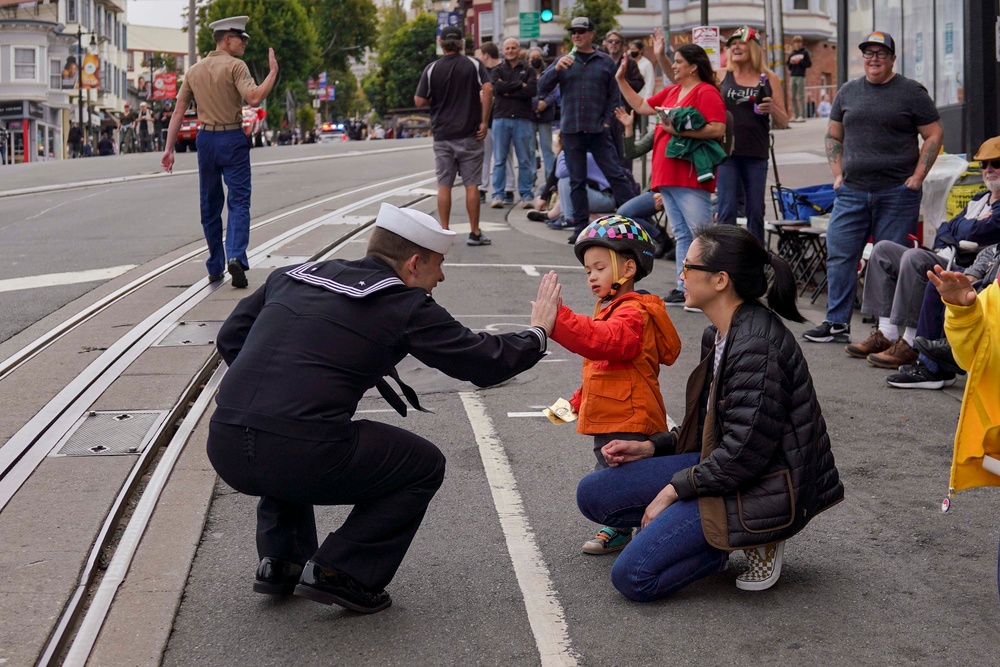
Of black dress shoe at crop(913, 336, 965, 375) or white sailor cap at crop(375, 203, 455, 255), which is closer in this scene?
white sailor cap at crop(375, 203, 455, 255)

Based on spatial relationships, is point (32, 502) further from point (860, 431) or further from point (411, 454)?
point (860, 431)

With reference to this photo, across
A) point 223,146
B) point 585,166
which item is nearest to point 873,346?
point 585,166

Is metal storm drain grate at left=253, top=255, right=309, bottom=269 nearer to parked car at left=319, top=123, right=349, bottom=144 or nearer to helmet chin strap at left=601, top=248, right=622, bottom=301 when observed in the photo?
helmet chin strap at left=601, top=248, right=622, bottom=301

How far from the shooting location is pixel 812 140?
27594 millimetres

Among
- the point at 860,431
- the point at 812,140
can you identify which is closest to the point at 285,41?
the point at 812,140

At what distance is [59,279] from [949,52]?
915cm

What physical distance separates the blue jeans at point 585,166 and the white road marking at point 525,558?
21.2 ft

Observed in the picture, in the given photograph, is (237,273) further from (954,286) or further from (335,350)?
(954,286)

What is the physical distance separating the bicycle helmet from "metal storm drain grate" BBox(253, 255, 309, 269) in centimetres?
706

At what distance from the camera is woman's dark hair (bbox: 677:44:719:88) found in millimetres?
9805

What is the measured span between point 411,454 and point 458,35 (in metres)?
9.29

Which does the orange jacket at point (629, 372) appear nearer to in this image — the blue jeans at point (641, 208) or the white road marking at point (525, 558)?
the white road marking at point (525, 558)

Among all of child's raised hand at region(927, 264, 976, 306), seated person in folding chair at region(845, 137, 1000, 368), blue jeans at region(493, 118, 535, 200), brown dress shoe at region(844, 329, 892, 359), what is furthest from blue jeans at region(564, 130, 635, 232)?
child's raised hand at region(927, 264, 976, 306)

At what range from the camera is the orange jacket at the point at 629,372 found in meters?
4.60
